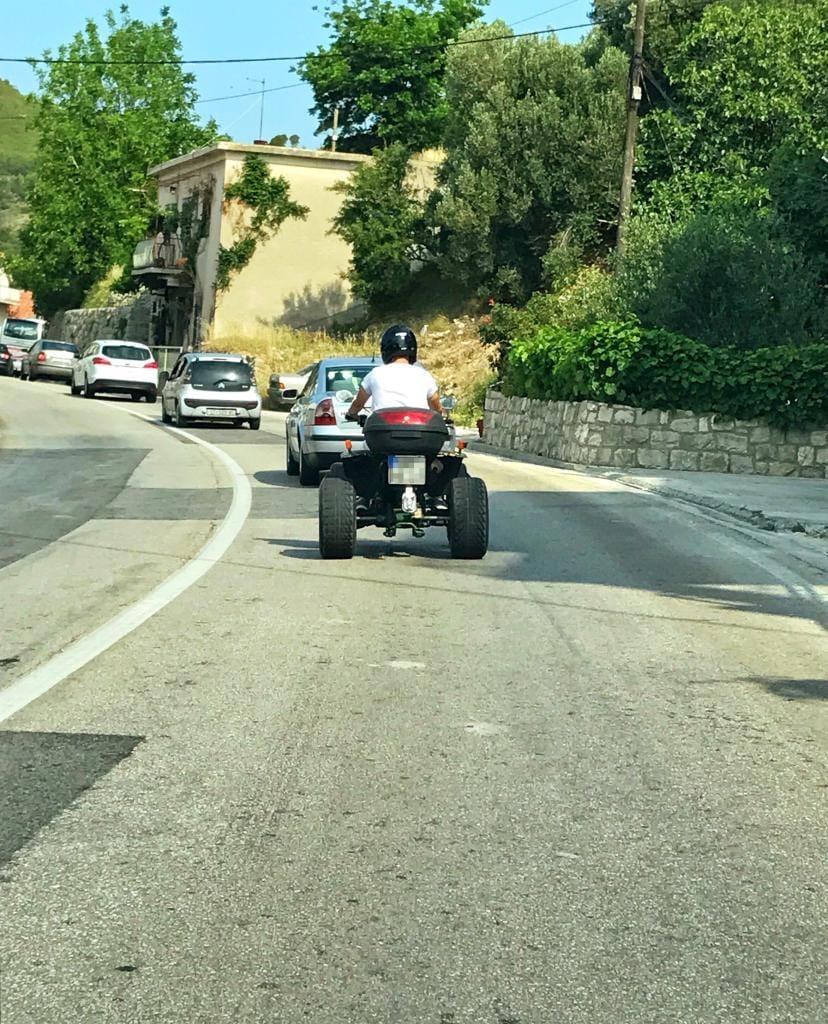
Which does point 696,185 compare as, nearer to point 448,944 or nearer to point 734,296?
point 734,296

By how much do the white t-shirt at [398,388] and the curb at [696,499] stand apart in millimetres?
5082

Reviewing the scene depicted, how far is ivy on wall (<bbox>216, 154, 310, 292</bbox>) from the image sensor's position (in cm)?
5962

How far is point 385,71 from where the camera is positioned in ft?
219

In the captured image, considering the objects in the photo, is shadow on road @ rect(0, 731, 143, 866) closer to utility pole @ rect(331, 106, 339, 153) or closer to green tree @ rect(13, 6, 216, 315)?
utility pole @ rect(331, 106, 339, 153)

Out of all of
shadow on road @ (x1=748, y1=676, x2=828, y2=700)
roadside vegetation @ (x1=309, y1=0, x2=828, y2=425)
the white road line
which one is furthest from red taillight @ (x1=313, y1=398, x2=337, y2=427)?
shadow on road @ (x1=748, y1=676, x2=828, y2=700)

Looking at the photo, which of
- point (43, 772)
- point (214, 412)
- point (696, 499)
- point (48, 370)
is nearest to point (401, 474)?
point (43, 772)

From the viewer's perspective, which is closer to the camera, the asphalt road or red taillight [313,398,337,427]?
the asphalt road

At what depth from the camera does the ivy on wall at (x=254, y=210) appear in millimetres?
59625

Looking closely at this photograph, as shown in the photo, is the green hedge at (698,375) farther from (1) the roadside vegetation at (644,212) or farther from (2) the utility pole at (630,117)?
(2) the utility pole at (630,117)

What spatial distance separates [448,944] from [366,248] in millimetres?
51219

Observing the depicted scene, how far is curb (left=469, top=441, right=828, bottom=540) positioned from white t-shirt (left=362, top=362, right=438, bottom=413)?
16.7 ft

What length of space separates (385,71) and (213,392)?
124ft

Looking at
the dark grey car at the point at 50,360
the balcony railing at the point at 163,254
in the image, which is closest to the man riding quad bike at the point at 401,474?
the dark grey car at the point at 50,360

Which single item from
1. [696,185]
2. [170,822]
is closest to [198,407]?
[696,185]
